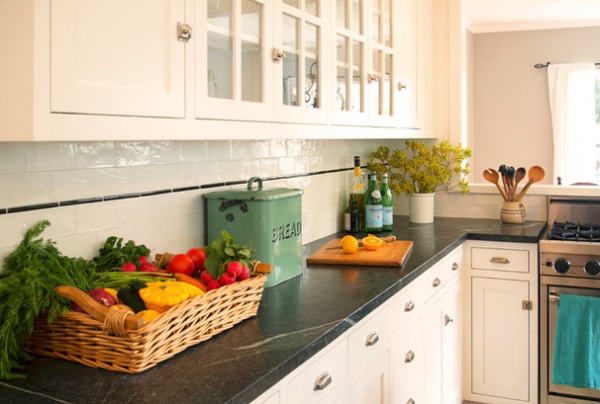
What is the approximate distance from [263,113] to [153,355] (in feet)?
3.03

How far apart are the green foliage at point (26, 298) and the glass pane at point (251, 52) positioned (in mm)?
751

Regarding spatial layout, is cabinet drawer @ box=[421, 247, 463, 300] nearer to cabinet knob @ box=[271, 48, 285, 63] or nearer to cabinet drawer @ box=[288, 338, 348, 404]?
cabinet drawer @ box=[288, 338, 348, 404]

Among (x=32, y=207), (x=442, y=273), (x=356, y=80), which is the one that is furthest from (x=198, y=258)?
(x=442, y=273)

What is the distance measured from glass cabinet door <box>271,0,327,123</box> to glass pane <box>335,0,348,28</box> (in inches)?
6.4

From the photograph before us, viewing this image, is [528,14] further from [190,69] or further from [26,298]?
[26,298]

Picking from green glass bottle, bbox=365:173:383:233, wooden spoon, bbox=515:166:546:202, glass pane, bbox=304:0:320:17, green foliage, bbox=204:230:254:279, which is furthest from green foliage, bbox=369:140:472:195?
green foliage, bbox=204:230:254:279

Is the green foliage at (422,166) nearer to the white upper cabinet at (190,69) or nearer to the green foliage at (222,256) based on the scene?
the white upper cabinet at (190,69)

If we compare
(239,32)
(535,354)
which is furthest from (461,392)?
(239,32)

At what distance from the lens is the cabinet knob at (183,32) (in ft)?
5.64

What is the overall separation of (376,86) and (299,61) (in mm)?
758

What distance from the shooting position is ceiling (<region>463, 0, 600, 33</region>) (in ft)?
19.7

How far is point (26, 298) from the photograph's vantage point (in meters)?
1.44

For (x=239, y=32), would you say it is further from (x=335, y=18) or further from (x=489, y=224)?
(x=489, y=224)

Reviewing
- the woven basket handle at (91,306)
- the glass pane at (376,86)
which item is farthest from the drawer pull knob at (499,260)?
the woven basket handle at (91,306)
